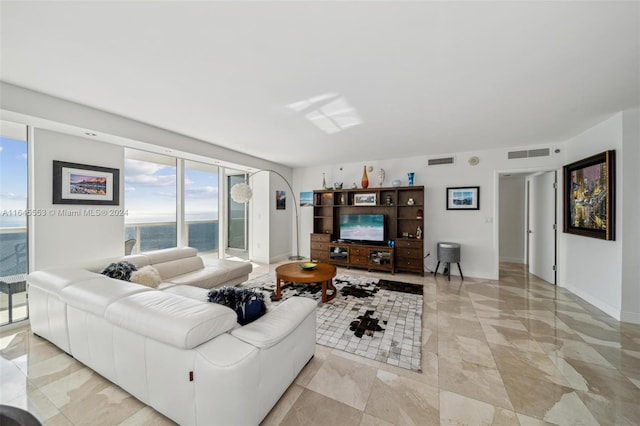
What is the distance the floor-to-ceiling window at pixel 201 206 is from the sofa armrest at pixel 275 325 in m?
3.53

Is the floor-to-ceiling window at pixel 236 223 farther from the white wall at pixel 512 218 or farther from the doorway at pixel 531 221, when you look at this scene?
the white wall at pixel 512 218

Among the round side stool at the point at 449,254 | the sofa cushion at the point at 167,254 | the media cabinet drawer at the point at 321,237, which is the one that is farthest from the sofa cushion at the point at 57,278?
the round side stool at the point at 449,254

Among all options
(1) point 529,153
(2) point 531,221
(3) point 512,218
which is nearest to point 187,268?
(1) point 529,153

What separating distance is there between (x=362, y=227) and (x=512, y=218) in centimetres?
394

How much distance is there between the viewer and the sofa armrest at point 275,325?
141 centimetres

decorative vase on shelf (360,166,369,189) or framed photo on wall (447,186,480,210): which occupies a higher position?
decorative vase on shelf (360,166,369,189)

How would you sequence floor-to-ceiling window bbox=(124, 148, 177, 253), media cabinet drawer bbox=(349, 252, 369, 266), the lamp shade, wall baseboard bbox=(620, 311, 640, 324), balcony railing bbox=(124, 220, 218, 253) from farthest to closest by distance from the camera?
media cabinet drawer bbox=(349, 252, 369, 266) < the lamp shade < balcony railing bbox=(124, 220, 218, 253) < floor-to-ceiling window bbox=(124, 148, 177, 253) < wall baseboard bbox=(620, 311, 640, 324)

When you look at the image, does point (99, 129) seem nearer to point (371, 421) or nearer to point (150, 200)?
point (150, 200)

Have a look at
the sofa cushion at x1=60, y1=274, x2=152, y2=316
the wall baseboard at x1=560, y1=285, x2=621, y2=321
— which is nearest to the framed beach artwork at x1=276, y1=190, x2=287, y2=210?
the sofa cushion at x1=60, y1=274, x2=152, y2=316

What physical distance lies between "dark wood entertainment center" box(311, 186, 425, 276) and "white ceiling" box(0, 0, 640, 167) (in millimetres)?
2217

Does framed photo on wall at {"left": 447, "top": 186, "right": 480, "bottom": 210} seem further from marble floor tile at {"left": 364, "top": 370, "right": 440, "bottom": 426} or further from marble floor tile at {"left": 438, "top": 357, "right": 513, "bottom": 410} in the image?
marble floor tile at {"left": 364, "top": 370, "right": 440, "bottom": 426}

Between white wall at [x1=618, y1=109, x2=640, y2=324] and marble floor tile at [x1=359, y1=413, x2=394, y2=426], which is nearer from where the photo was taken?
marble floor tile at [x1=359, y1=413, x2=394, y2=426]

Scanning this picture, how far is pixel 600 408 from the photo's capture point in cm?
160

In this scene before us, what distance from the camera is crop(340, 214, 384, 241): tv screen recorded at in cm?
520
